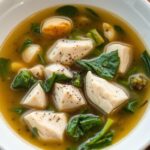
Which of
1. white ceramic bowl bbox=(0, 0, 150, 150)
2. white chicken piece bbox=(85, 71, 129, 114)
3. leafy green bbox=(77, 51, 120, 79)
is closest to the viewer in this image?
white ceramic bowl bbox=(0, 0, 150, 150)

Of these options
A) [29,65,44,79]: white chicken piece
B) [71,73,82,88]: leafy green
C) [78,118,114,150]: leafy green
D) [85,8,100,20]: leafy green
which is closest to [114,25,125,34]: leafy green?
[85,8,100,20]: leafy green

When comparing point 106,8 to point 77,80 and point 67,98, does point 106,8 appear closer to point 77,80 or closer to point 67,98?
point 77,80

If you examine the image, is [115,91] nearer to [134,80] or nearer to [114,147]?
[134,80]

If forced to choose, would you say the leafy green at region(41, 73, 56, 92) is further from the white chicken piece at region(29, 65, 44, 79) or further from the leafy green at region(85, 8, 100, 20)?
the leafy green at region(85, 8, 100, 20)

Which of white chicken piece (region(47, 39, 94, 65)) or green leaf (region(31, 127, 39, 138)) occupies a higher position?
white chicken piece (region(47, 39, 94, 65))

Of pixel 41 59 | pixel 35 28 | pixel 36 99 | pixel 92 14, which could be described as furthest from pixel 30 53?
pixel 92 14

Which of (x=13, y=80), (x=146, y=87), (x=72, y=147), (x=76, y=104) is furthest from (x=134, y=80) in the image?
(x=13, y=80)

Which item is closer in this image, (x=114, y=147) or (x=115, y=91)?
(x=114, y=147)

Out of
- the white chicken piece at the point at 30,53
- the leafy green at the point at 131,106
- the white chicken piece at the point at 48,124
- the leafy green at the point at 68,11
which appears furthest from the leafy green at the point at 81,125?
the leafy green at the point at 68,11
